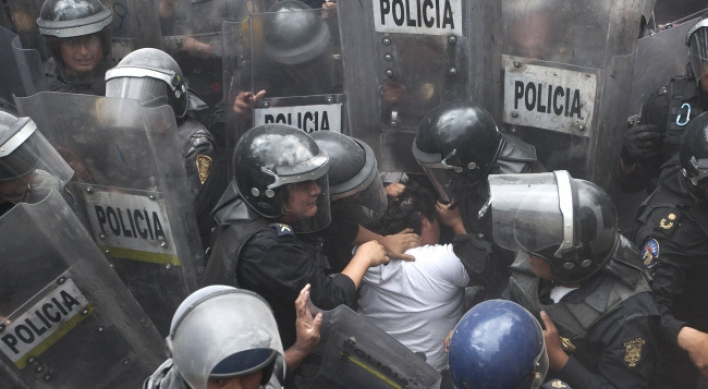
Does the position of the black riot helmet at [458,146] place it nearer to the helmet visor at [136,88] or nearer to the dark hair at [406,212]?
the dark hair at [406,212]

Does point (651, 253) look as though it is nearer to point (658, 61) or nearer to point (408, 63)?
point (658, 61)

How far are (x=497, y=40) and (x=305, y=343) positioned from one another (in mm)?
2321

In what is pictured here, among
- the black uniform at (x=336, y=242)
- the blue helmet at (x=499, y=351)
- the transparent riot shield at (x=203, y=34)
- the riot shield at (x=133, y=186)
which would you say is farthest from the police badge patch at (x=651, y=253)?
the transparent riot shield at (x=203, y=34)

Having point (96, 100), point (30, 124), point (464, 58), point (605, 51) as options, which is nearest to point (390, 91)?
point (464, 58)

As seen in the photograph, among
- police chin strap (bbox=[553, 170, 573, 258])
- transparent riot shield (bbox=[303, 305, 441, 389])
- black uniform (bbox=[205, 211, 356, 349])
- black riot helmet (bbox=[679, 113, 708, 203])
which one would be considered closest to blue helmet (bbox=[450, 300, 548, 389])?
police chin strap (bbox=[553, 170, 573, 258])

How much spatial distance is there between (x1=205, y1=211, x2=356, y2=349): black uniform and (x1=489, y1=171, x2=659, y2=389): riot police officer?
0.93 metres

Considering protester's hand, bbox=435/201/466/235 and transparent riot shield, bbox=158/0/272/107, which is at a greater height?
transparent riot shield, bbox=158/0/272/107

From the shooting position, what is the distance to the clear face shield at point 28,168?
156 inches

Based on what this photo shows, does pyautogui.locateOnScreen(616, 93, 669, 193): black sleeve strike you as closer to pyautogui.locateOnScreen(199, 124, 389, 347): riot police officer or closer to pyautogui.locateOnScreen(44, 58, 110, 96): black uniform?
pyautogui.locateOnScreen(199, 124, 389, 347): riot police officer

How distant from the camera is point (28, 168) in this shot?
404 centimetres

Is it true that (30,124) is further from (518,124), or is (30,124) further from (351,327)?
(518,124)

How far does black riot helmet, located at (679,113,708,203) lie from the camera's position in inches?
146

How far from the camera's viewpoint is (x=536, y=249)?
3.39 m

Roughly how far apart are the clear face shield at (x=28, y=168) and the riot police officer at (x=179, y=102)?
757 mm
